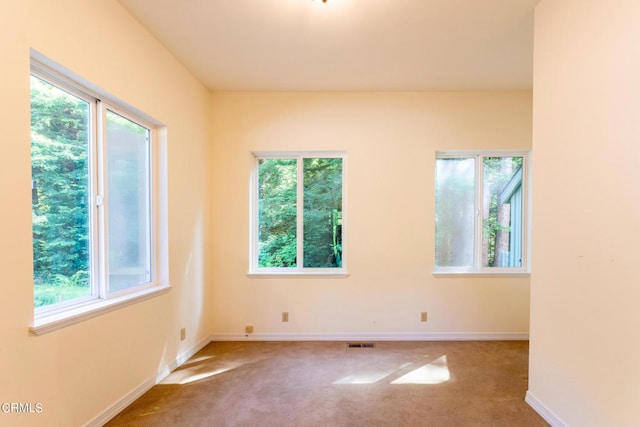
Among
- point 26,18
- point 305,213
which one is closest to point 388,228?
point 305,213

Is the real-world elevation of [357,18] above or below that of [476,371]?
above

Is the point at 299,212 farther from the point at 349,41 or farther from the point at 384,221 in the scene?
the point at 349,41

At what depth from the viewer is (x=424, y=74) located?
282 centimetres

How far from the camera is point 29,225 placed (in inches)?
54.1

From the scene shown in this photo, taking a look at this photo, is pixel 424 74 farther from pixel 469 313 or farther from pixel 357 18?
pixel 469 313

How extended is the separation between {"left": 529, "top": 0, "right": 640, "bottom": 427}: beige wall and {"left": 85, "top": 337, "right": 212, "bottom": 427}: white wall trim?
9.37 feet

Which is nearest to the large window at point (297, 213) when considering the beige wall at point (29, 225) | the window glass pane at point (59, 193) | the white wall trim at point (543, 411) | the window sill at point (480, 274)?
the beige wall at point (29, 225)

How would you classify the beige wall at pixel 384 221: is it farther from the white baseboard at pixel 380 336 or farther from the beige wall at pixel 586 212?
the beige wall at pixel 586 212

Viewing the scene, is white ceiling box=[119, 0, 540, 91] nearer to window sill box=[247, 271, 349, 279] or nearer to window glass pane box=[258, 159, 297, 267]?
window glass pane box=[258, 159, 297, 267]

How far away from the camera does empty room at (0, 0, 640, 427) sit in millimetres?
1434

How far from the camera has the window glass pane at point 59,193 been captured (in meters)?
1.52

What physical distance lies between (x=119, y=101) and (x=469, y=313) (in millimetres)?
3867

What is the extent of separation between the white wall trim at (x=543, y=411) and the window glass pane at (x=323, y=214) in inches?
77.4

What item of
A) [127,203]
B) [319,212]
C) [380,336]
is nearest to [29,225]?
[127,203]
